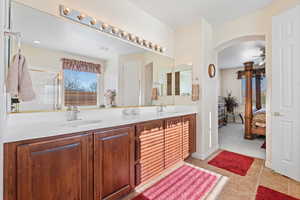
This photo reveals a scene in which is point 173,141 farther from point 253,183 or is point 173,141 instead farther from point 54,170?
point 54,170

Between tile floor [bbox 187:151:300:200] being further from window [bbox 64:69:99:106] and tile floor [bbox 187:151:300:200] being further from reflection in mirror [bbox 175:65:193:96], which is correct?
window [bbox 64:69:99:106]

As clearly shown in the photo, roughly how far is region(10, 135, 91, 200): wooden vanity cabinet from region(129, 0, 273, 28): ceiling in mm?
2285

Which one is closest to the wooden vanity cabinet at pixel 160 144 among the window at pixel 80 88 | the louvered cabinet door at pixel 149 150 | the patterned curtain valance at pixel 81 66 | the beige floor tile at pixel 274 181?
the louvered cabinet door at pixel 149 150

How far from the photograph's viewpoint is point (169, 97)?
3.20 metres

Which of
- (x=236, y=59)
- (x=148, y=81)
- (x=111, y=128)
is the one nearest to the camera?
(x=111, y=128)

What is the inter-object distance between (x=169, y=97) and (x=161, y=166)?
60.4 inches

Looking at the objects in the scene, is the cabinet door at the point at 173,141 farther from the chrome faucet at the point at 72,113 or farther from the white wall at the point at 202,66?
the chrome faucet at the point at 72,113

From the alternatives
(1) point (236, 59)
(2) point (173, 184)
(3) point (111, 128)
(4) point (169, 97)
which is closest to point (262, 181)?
(2) point (173, 184)

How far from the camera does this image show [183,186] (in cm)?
193

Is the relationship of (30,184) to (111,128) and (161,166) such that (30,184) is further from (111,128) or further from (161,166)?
(161,166)

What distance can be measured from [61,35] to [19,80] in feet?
2.73

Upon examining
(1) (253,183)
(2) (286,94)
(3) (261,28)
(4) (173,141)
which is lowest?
(1) (253,183)

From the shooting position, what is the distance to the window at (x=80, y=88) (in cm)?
174

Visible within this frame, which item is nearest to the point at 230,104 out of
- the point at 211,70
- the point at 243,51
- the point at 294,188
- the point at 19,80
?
the point at 243,51
